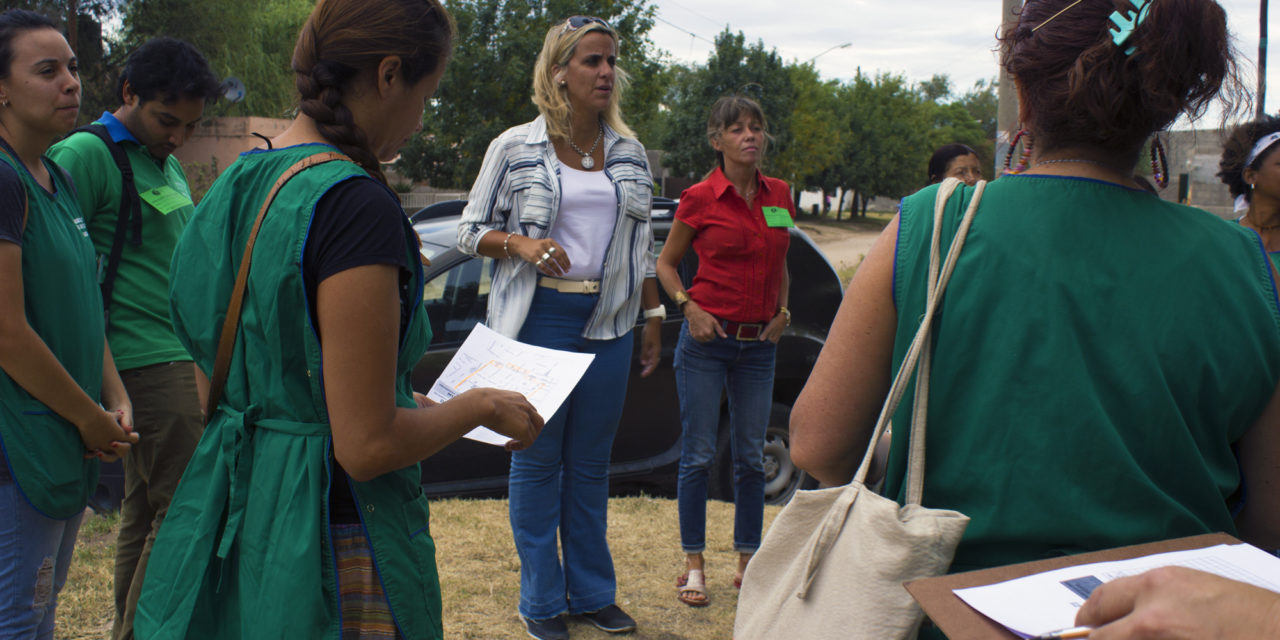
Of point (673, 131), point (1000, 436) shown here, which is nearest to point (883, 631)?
point (1000, 436)

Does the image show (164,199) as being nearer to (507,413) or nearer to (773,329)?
(507,413)

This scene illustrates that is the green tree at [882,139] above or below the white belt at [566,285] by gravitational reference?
above

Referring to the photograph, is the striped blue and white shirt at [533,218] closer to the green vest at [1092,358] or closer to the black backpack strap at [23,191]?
the black backpack strap at [23,191]

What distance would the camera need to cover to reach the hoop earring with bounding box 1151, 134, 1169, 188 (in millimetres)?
1482

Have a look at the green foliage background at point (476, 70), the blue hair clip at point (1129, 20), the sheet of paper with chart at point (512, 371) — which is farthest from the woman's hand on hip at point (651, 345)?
the green foliage background at point (476, 70)

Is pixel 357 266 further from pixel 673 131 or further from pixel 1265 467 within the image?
pixel 673 131

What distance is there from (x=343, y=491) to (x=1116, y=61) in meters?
1.39

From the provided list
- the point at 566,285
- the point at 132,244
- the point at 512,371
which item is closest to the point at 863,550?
the point at 512,371

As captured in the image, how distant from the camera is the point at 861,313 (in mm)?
1370

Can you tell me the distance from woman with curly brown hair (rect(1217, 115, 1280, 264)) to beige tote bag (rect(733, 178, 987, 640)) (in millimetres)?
2374

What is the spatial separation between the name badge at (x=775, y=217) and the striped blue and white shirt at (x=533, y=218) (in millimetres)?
771

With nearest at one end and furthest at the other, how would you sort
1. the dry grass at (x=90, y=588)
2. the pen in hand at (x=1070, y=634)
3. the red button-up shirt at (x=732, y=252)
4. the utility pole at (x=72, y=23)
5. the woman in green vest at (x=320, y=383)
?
1. the pen in hand at (x=1070, y=634)
2. the woman in green vest at (x=320, y=383)
3. the dry grass at (x=90, y=588)
4. the red button-up shirt at (x=732, y=252)
5. the utility pole at (x=72, y=23)

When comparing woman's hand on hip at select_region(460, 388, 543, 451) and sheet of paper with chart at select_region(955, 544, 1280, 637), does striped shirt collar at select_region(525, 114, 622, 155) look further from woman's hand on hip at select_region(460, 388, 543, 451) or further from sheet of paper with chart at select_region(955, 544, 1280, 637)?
sheet of paper with chart at select_region(955, 544, 1280, 637)

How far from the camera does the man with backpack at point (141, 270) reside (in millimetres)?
2943
